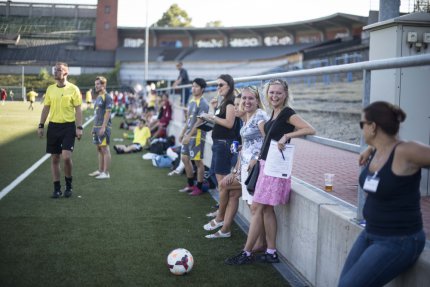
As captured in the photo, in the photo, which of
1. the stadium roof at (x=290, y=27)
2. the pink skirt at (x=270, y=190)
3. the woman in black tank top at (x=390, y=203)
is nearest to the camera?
the woman in black tank top at (x=390, y=203)

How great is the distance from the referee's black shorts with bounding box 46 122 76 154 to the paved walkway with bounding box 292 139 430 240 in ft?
11.6

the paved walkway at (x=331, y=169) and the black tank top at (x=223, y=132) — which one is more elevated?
the black tank top at (x=223, y=132)

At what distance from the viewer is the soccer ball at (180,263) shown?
14.7 feet

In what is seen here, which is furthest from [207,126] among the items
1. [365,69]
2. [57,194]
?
[365,69]

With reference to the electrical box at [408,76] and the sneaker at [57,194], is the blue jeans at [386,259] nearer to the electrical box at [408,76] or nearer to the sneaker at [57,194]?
the electrical box at [408,76]

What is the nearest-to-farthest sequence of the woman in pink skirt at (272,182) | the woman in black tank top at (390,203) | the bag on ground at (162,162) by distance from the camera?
the woman in black tank top at (390,203) < the woman in pink skirt at (272,182) < the bag on ground at (162,162)

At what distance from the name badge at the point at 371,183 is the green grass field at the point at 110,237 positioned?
1773mm

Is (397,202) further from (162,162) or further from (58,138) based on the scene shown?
(162,162)

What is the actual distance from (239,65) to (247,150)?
181 feet

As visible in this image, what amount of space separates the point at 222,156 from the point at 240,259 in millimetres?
1796

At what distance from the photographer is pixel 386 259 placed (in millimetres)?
2818

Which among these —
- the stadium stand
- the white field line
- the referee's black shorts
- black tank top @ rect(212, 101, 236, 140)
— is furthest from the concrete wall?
the stadium stand

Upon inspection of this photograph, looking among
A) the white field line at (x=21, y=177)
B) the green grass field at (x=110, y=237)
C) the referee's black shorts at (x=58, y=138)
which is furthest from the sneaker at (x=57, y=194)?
the white field line at (x=21, y=177)

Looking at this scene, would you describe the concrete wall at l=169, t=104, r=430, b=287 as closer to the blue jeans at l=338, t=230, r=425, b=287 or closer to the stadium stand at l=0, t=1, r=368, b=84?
the blue jeans at l=338, t=230, r=425, b=287
